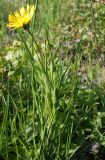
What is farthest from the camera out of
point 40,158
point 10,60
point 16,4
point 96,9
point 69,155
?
point 16,4

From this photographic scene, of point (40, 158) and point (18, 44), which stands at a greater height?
point (18, 44)

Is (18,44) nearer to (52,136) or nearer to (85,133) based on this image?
(85,133)

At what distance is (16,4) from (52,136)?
11.0 ft

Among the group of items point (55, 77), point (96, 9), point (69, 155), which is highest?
point (96, 9)

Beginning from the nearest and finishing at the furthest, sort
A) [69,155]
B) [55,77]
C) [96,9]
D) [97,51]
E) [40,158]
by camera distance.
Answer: [40,158] → [69,155] → [55,77] → [97,51] → [96,9]

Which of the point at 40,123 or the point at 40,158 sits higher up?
the point at 40,123

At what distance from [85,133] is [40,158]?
50 cm

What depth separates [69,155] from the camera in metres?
2.17

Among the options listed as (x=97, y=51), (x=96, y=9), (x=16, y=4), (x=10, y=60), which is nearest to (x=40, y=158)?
(x=10, y=60)

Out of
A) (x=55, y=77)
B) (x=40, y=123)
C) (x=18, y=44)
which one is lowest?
(x=40, y=123)

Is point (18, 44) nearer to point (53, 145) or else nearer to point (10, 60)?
point (10, 60)

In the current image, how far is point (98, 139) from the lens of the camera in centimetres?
228

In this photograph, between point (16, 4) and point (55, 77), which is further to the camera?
point (16, 4)

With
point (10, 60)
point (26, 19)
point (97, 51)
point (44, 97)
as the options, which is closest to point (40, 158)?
point (44, 97)
